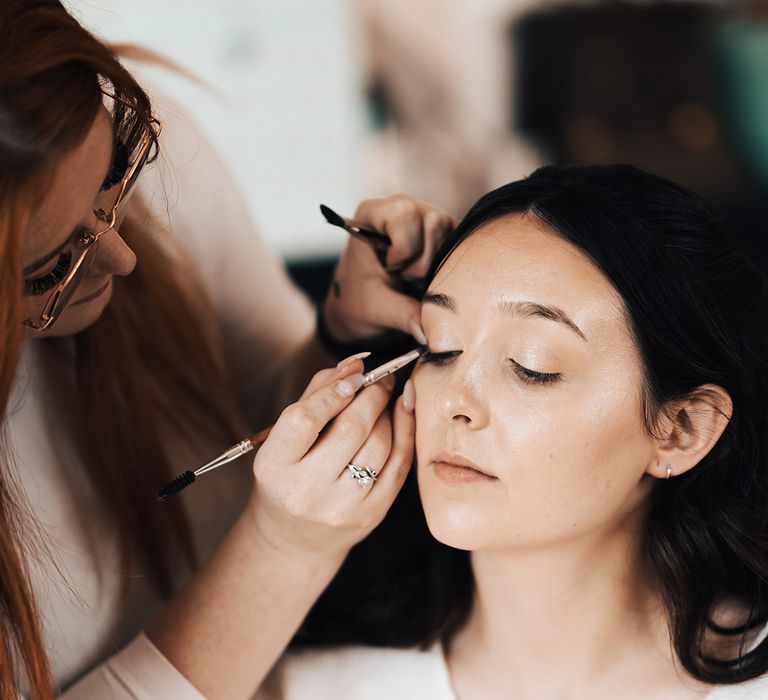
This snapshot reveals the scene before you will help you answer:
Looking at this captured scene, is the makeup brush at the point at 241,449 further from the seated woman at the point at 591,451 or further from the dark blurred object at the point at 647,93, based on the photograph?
the dark blurred object at the point at 647,93

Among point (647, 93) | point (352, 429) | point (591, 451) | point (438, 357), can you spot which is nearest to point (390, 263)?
point (438, 357)

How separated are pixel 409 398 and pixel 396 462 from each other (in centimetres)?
9

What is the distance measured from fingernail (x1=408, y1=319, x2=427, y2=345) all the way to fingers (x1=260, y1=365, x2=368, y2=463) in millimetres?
125

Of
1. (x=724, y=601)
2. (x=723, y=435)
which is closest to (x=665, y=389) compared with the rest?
(x=723, y=435)

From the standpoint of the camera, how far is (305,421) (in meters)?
1.09

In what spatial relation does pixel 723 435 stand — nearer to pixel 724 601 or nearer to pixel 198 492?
pixel 724 601

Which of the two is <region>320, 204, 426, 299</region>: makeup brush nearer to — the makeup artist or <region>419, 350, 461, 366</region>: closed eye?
the makeup artist

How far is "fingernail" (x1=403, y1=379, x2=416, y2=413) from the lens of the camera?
1.22 metres

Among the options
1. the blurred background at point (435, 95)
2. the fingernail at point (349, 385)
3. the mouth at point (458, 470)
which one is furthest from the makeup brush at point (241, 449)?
the blurred background at point (435, 95)

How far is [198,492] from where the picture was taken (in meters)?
1.43

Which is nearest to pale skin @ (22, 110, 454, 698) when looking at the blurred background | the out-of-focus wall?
the blurred background

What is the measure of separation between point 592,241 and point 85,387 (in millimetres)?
684

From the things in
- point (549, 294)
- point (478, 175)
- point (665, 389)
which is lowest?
point (478, 175)

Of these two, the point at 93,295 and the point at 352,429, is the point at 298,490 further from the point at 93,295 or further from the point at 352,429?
the point at 93,295
